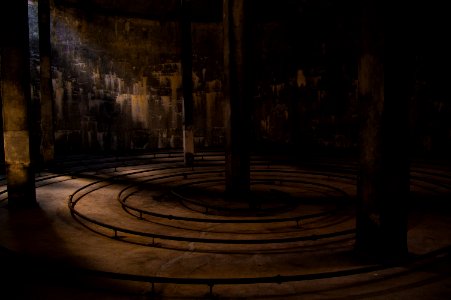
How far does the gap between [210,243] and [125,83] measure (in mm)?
13587

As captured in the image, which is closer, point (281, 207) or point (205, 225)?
point (205, 225)

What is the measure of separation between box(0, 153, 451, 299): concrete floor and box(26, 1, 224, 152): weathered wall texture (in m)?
6.11

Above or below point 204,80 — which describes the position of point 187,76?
below

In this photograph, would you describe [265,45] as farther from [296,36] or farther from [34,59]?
[34,59]

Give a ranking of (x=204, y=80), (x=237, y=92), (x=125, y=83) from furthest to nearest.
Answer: (x=204, y=80) < (x=125, y=83) < (x=237, y=92)

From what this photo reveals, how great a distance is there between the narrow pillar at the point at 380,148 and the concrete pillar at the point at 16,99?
6.61 metres

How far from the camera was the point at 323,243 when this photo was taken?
627cm

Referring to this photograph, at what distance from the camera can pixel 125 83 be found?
18500mm

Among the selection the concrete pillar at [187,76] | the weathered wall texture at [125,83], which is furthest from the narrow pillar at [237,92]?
the weathered wall texture at [125,83]

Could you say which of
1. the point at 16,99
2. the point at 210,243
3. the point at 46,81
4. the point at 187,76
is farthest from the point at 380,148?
the point at 46,81

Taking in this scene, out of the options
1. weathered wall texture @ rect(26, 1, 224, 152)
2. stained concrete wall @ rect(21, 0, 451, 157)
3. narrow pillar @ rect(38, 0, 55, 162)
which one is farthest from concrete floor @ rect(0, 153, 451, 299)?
weathered wall texture @ rect(26, 1, 224, 152)

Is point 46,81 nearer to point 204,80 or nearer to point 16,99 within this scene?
point 16,99

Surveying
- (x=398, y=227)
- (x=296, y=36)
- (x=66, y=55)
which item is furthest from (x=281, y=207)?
(x=66, y=55)

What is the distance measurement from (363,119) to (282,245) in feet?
7.54
